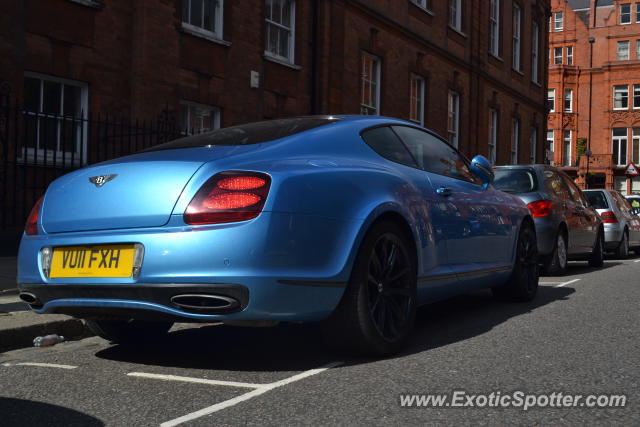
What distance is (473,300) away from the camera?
23.2 feet

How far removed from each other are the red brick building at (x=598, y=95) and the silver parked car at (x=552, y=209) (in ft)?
159

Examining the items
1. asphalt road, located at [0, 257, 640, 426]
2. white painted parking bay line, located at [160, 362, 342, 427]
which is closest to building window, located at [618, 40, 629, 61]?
asphalt road, located at [0, 257, 640, 426]

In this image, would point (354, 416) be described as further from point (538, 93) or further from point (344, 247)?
point (538, 93)

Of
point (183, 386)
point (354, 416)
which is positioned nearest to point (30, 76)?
point (183, 386)

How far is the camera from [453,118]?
77.9 feet

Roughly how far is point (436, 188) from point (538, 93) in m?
29.2

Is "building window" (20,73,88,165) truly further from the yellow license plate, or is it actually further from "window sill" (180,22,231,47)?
the yellow license plate

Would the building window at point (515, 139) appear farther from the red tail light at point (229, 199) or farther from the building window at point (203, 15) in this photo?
the red tail light at point (229, 199)

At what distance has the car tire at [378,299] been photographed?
161 inches

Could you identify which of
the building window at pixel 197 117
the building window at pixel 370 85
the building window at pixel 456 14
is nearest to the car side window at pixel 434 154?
the building window at pixel 197 117

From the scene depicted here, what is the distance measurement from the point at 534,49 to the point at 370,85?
15.4 m

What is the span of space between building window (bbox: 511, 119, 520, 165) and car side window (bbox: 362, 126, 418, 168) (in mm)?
25039

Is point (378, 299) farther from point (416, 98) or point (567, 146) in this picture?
point (567, 146)

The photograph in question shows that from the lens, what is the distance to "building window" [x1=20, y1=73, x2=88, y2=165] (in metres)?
10.3
